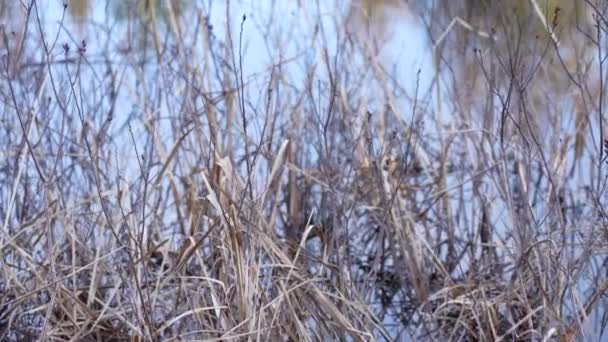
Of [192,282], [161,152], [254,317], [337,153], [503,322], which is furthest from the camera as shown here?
[337,153]

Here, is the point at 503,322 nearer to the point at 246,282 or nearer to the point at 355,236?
the point at 355,236

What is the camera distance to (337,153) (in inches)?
145

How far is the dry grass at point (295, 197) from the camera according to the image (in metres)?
2.54

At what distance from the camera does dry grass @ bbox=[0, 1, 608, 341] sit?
8.32 feet

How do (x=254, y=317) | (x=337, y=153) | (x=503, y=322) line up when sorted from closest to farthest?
(x=254, y=317)
(x=503, y=322)
(x=337, y=153)

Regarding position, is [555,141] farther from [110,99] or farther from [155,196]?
[110,99]

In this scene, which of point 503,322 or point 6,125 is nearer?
point 503,322

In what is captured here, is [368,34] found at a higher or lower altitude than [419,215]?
higher

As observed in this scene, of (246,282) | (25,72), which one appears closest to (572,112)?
(246,282)

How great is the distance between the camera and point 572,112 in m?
3.61

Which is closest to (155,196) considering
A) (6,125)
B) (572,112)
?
(6,125)

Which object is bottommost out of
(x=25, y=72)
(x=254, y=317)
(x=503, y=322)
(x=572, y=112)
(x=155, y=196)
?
(x=503, y=322)

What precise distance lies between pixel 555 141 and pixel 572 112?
0.75 feet

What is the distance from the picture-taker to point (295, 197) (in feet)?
12.6
